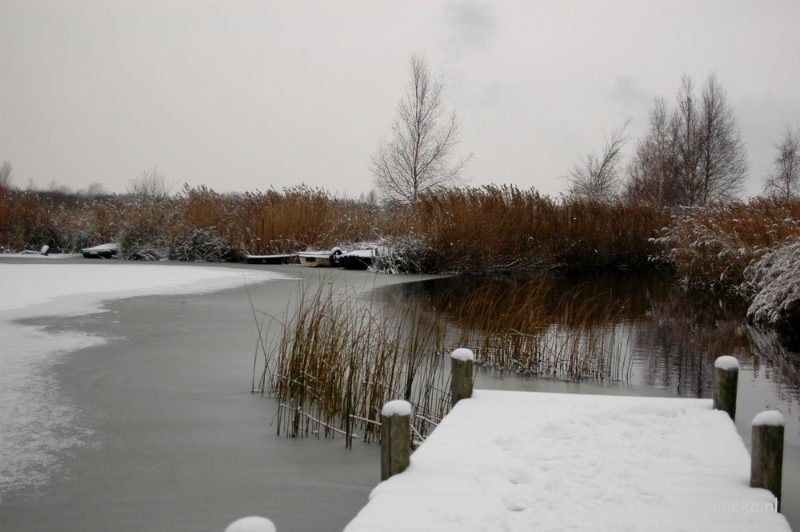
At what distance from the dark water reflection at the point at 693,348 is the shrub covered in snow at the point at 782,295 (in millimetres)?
Answer: 309

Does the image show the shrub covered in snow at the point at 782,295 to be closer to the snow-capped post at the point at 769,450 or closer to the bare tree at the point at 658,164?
the snow-capped post at the point at 769,450

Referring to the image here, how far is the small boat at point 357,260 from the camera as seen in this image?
15750 millimetres

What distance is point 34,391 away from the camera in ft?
15.1

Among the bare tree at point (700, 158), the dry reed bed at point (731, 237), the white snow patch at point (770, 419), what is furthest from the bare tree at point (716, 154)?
the white snow patch at point (770, 419)

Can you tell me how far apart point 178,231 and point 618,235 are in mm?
13272

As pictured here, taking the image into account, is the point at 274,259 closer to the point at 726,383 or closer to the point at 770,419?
the point at 726,383

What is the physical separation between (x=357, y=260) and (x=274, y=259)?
9.32ft

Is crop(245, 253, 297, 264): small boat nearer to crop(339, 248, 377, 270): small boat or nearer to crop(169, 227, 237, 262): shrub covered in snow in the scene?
crop(169, 227, 237, 262): shrub covered in snow

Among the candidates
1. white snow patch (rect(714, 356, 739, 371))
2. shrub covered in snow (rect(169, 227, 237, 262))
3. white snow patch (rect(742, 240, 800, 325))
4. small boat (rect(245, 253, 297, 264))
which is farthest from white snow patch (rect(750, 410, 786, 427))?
shrub covered in snow (rect(169, 227, 237, 262))

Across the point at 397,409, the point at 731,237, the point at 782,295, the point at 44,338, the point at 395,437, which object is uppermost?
the point at 731,237

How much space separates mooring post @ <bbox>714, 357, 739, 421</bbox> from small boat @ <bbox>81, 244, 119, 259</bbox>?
18.0 m

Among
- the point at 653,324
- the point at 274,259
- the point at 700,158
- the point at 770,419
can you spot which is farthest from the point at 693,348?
the point at 700,158

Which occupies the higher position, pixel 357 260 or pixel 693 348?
pixel 357 260

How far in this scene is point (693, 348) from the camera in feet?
24.8
